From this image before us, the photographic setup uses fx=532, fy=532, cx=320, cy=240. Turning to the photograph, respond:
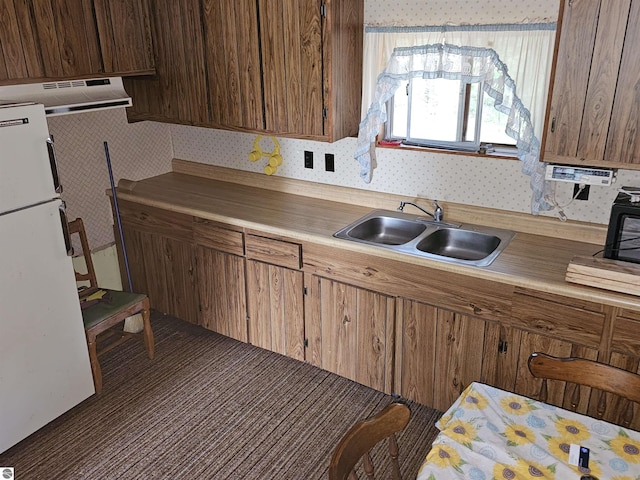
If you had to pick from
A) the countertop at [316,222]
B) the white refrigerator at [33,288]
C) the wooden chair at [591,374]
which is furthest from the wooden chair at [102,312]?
the wooden chair at [591,374]

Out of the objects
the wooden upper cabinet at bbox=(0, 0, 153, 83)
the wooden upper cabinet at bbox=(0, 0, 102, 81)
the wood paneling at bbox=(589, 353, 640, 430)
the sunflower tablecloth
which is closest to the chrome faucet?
the wood paneling at bbox=(589, 353, 640, 430)

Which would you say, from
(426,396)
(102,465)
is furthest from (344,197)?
(102,465)

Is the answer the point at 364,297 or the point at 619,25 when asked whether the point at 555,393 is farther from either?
the point at 619,25

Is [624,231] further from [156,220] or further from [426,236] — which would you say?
[156,220]

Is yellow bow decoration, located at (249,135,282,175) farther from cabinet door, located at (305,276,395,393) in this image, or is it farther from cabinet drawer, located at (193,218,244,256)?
cabinet door, located at (305,276,395,393)

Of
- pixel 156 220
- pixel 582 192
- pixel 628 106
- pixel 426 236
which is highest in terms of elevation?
pixel 628 106

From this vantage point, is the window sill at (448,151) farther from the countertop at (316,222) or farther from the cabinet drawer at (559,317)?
the cabinet drawer at (559,317)

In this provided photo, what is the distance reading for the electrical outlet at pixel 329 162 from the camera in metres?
3.28

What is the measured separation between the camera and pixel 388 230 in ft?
9.87

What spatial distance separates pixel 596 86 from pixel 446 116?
886 mm

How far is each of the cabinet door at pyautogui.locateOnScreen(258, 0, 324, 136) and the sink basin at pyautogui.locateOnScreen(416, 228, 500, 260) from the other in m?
0.84

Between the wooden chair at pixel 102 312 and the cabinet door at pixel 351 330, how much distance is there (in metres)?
0.99

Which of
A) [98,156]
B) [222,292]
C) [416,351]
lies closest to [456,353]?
[416,351]

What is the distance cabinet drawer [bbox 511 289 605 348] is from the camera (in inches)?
84.1
